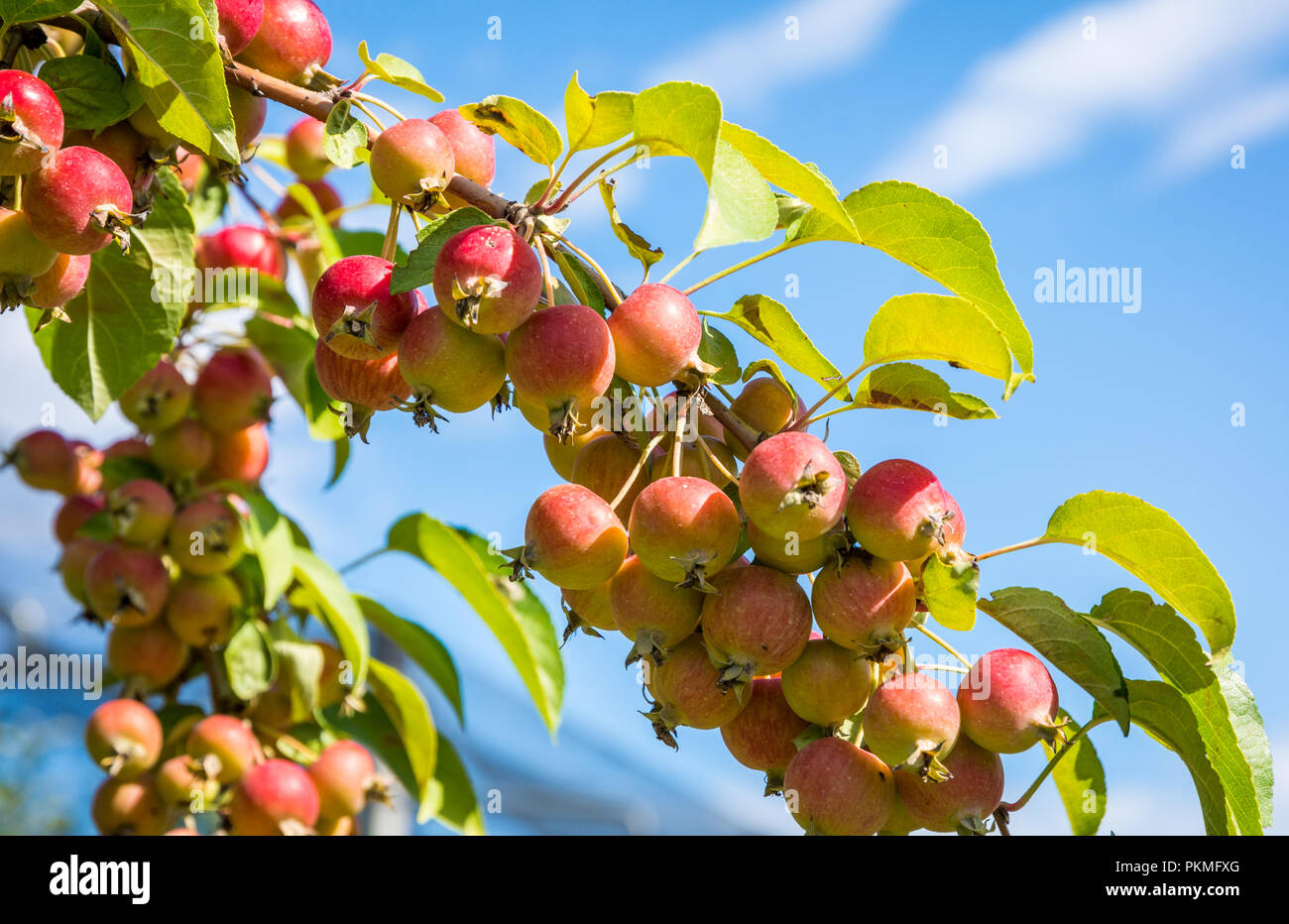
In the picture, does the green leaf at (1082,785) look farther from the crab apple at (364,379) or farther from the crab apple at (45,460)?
the crab apple at (45,460)

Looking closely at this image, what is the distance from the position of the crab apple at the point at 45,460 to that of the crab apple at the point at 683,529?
2053mm

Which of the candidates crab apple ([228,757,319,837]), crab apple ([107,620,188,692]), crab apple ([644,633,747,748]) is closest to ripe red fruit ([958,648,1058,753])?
crab apple ([644,633,747,748])

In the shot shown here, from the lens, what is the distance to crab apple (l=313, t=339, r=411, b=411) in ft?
3.63

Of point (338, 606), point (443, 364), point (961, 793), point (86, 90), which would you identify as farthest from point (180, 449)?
point (961, 793)

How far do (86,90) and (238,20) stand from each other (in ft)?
0.61

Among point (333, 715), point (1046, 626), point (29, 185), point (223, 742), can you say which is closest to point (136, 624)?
point (223, 742)

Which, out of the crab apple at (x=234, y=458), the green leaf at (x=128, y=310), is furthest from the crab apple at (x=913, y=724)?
the crab apple at (x=234, y=458)

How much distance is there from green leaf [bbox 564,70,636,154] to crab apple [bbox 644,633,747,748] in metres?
0.53

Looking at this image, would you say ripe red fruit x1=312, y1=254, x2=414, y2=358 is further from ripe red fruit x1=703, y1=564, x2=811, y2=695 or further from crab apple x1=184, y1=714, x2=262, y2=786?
crab apple x1=184, y1=714, x2=262, y2=786

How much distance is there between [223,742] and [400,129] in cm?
156

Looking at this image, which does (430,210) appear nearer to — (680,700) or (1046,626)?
(680,700)

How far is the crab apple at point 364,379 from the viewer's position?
3.63 ft

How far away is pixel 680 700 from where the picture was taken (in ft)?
3.53

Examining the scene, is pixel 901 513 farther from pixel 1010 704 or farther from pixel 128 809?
pixel 128 809
